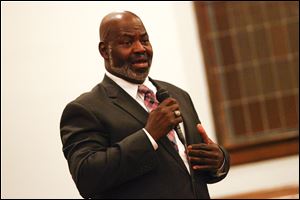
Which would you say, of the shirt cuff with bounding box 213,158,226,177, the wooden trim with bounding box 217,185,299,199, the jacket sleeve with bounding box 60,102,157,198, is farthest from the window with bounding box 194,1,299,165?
the jacket sleeve with bounding box 60,102,157,198

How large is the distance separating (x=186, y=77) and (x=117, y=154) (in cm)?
273

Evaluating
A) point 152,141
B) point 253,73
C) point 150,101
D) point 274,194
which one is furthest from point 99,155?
point 253,73

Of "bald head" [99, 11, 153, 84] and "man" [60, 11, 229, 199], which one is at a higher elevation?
"bald head" [99, 11, 153, 84]

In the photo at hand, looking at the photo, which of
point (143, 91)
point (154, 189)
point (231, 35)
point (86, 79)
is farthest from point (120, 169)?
point (231, 35)

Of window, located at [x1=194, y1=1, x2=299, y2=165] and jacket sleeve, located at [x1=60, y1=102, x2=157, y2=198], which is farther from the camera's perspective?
window, located at [x1=194, y1=1, x2=299, y2=165]

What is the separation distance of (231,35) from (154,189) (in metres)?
2.95

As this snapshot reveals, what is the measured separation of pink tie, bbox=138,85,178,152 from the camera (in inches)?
70.8

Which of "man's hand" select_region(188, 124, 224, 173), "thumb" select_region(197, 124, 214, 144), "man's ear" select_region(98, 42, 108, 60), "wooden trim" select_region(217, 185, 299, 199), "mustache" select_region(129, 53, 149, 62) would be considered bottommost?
"wooden trim" select_region(217, 185, 299, 199)

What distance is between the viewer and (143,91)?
1.86 meters

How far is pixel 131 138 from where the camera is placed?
1659 millimetres

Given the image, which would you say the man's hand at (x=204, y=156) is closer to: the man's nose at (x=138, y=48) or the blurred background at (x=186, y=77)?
the man's nose at (x=138, y=48)

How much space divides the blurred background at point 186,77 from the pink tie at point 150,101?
7.88ft

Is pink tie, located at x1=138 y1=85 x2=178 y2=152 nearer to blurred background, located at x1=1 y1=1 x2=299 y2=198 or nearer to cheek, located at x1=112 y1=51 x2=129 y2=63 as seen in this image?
cheek, located at x1=112 y1=51 x2=129 y2=63

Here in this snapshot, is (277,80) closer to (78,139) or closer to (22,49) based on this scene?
(22,49)
